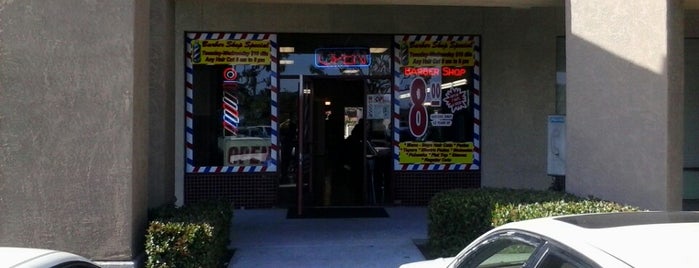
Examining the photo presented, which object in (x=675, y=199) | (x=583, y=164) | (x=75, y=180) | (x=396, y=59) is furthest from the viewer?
(x=396, y=59)

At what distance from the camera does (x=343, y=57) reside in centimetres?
1218

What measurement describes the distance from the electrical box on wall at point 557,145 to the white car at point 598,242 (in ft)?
18.3

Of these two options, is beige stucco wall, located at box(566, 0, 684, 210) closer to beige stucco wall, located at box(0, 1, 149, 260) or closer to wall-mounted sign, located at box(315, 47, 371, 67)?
wall-mounted sign, located at box(315, 47, 371, 67)

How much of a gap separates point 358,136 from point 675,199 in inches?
233

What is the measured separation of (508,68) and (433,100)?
1.38 m

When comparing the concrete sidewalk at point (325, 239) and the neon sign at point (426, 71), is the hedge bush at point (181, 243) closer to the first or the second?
the concrete sidewalk at point (325, 239)

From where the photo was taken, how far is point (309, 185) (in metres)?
12.3

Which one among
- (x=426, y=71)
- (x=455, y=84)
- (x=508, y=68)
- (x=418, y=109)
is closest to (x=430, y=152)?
(x=418, y=109)

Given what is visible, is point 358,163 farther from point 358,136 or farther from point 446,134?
point 446,134

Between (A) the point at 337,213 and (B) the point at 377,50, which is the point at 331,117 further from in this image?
(A) the point at 337,213

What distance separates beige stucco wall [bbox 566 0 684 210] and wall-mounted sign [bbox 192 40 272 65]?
213 inches

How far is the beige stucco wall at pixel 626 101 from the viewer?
7.41 m

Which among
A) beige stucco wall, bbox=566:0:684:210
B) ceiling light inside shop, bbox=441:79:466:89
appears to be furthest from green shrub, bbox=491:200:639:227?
ceiling light inside shop, bbox=441:79:466:89

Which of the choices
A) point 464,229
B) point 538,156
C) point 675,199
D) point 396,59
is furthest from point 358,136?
point 675,199
